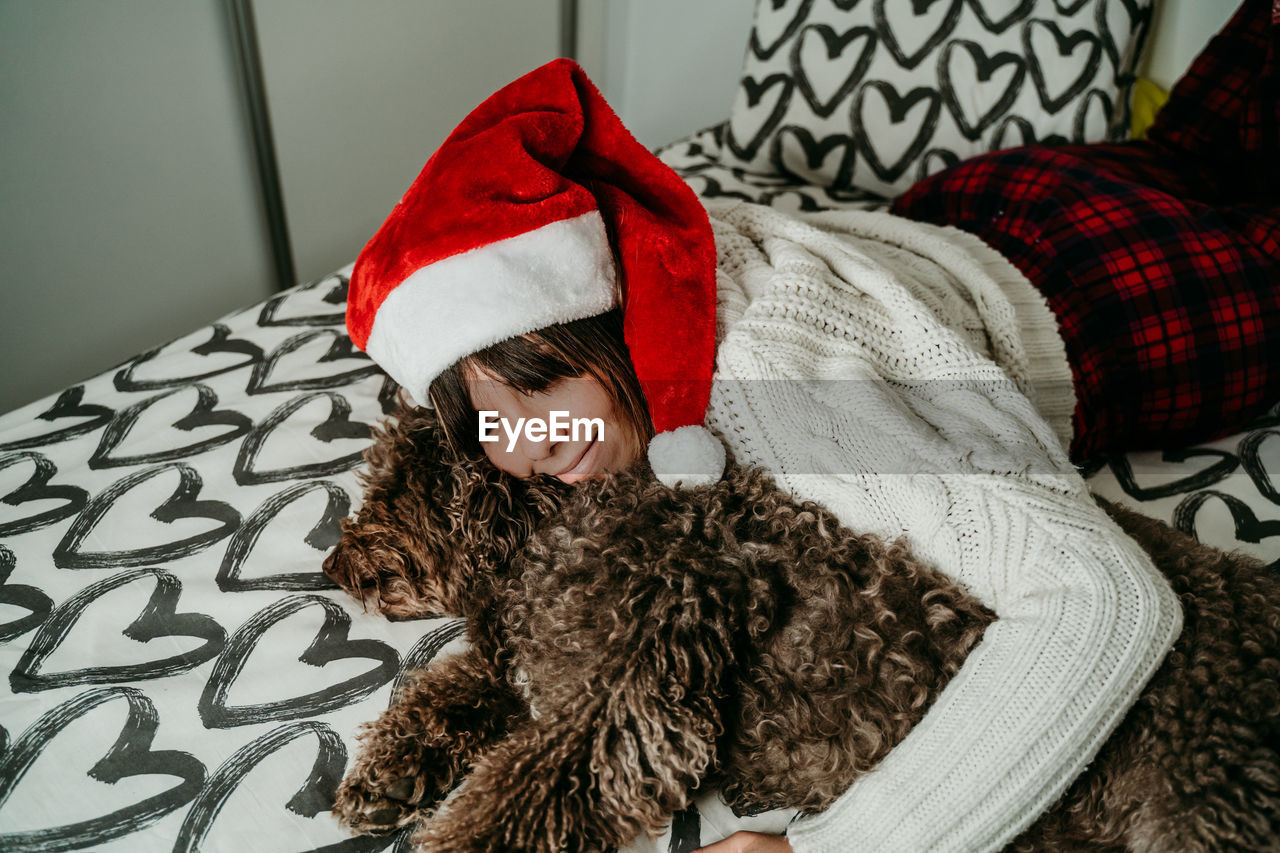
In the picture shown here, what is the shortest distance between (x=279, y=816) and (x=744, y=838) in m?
0.44

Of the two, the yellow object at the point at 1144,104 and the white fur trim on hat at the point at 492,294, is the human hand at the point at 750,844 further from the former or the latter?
the yellow object at the point at 1144,104

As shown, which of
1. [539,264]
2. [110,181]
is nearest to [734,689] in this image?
[539,264]

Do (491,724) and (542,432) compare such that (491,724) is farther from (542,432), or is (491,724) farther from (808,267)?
(808,267)

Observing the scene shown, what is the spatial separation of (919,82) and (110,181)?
5.62 feet

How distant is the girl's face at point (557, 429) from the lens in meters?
0.86

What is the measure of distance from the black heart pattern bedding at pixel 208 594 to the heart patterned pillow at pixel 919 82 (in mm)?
796

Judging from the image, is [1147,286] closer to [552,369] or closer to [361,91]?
[552,369]

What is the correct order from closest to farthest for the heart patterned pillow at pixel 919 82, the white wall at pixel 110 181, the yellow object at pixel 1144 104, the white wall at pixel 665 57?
1. the white wall at pixel 110 181
2. the heart patterned pillow at pixel 919 82
3. the yellow object at pixel 1144 104
4. the white wall at pixel 665 57

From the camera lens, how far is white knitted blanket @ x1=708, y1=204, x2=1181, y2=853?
65 cm

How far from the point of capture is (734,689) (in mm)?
748

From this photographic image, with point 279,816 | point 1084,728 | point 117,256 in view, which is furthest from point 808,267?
point 117,256

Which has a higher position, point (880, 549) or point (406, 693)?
point (880, 549)

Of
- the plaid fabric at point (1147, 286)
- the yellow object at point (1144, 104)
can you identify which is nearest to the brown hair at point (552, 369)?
the plaid fabric at point (1147, 286)

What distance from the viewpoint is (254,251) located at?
1.91m
